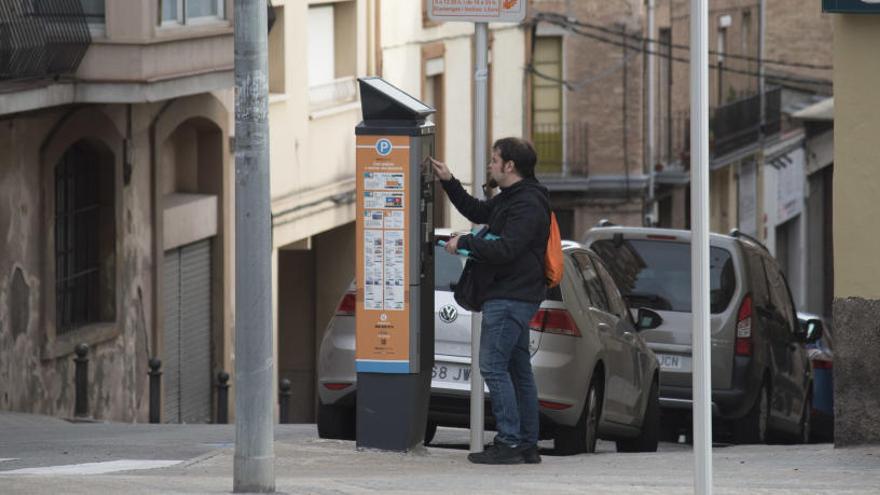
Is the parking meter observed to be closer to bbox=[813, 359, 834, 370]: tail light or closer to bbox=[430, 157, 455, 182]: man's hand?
bbox=[430, 157, 455, 182]: man's hand

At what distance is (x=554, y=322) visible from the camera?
1211cm

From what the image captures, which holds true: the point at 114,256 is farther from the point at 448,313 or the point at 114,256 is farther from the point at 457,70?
the point at 457,70

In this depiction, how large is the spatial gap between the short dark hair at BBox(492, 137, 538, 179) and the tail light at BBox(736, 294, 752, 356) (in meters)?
5.49

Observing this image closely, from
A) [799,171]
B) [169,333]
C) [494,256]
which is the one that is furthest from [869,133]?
[799,171]

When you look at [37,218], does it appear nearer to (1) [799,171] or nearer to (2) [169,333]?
(2) [169,333]

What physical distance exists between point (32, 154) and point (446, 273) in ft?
22.0

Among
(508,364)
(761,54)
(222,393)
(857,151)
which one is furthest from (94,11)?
(761,54)

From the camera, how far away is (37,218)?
17.9m

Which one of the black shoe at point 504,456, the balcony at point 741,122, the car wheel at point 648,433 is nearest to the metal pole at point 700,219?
the black shoe at point 504,456

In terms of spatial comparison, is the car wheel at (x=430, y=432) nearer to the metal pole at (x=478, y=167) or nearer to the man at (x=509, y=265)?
the metal pole at (x=478, y=167)

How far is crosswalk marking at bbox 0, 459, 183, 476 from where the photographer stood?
10.1 meters

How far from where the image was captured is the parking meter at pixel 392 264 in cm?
1055

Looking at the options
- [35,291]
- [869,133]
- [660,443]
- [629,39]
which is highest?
[629,39]

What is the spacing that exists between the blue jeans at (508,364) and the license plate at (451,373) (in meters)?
1.59
